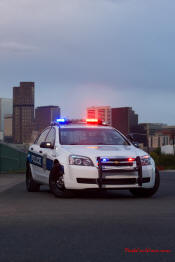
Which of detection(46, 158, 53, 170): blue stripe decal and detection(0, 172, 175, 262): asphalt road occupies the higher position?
detection(46, 158, 53, 170): blue stripe decal

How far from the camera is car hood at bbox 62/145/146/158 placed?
12.0m

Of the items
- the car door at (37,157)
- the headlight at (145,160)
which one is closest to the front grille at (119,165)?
the headlight at (145,160)

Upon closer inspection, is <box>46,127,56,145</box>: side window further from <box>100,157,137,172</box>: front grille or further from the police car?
<box>100,157,137,172</box>: front grille

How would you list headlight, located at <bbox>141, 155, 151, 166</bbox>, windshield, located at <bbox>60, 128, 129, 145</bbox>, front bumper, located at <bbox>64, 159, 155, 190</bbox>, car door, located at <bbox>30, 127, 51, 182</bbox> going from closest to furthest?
1. front bumper, located at <bbox>64, 159, 155, 190</bbox>
2. headlight, located at <bbox>141, 155, 151, 166</bbox>
3. windshield, located at <bbox>60, 128, 129, 145</bbox>
4. car door, located at <bbox>30, 127, 51, 182</bbox>

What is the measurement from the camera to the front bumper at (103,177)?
1188 cm

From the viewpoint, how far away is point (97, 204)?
35.9 ft

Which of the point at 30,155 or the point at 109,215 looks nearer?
the point at 109,215

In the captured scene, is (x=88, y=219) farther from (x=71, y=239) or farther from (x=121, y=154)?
(x=121, y=154)

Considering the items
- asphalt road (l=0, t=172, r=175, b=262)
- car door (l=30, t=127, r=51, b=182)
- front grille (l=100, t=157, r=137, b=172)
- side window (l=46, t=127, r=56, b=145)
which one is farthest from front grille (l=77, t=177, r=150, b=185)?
car door (l=30, t=127, r=51, b=182)

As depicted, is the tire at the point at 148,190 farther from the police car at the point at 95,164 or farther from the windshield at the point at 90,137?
the windshield at the point at 90,137

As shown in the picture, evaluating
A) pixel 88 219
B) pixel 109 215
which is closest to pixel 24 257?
pixel 88 219

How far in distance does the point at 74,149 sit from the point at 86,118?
2678 millimetres

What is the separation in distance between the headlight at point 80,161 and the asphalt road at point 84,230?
0.79 metres

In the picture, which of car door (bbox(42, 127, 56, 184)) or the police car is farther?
car door (bbox(42, 127, 56, 184))
